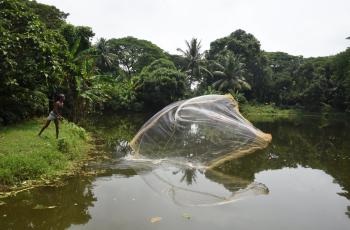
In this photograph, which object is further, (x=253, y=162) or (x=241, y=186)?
(x=253, y=162)

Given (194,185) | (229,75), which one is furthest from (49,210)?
(229,75)

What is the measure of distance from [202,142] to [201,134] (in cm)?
21

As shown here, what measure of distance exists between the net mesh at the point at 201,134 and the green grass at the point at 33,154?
2.21 metres

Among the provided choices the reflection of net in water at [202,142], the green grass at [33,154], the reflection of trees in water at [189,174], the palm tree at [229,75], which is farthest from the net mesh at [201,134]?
the palm tree at [229,75]

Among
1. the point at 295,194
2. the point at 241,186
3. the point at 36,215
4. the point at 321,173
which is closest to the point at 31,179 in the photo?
the point at 36,215

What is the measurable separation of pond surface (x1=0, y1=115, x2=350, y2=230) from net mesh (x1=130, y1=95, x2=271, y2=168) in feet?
1.29

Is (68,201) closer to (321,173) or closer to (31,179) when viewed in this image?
(31,179)

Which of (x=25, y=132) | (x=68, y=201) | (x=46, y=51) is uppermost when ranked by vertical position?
(x=46, y=51)

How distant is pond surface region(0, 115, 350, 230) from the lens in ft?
21.9

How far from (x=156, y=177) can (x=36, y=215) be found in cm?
296

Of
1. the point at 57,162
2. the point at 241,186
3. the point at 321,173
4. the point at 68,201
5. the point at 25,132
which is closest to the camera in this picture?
the point at 68,201

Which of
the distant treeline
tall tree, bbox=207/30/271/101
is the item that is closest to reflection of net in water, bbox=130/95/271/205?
the distant treeline

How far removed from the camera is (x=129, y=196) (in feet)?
27.0

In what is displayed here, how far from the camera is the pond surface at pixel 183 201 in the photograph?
21.9 ft
